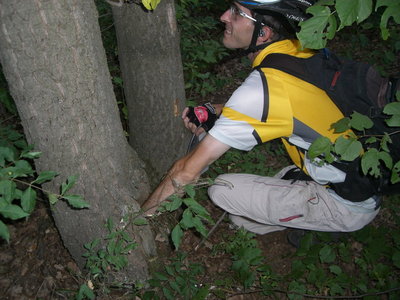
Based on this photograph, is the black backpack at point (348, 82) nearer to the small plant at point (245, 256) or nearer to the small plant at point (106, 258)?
the small plant at point (245, 256)

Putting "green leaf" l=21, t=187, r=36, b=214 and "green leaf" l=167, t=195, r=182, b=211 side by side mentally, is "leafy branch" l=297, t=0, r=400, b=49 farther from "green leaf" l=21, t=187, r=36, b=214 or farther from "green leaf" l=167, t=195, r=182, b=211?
"green leaf" l=21, t=187, r=36, b=214

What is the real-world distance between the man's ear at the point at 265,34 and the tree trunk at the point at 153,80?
0.61m

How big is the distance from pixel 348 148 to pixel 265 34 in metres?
1.17

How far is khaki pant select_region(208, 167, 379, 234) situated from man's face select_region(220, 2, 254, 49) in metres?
1.13

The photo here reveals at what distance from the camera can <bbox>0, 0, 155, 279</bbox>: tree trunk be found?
155cm

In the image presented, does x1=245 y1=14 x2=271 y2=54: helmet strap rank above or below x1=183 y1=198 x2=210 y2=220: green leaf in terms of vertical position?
above

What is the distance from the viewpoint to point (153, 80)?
99.0 inches

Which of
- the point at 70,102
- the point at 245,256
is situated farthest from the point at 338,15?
the point at 245,256

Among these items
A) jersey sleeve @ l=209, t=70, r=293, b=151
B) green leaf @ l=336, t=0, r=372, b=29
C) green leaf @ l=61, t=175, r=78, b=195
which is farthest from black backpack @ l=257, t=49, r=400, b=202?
green leaf @ l=61, t=175, r=78, b=195

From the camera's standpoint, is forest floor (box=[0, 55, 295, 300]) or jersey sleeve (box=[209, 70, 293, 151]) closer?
jersey sleeve (box=[209, 70, 293, 151])

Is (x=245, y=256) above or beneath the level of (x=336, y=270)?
above

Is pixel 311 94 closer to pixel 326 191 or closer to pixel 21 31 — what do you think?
pixel 326 191

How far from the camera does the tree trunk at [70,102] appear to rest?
5.09 ft

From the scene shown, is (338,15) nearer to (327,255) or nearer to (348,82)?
(348,82)
